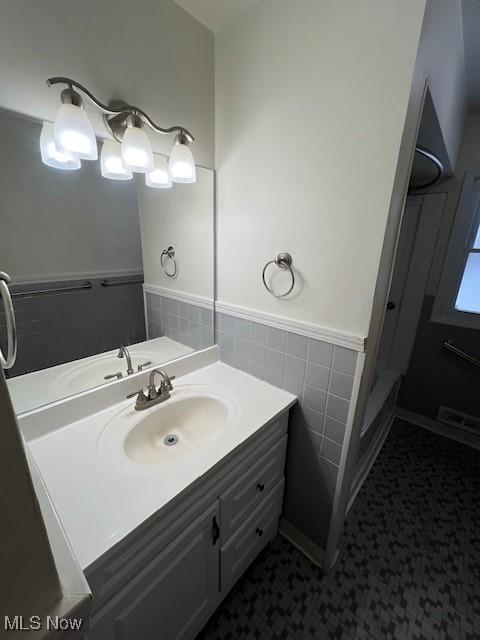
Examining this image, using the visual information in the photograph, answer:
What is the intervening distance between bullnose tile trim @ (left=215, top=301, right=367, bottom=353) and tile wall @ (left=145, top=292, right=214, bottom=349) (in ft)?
0.37

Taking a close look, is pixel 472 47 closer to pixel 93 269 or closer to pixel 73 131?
pixel 73 131

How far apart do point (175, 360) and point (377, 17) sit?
1406 mm

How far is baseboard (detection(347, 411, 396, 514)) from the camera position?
5.38ft

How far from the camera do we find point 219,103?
117cm

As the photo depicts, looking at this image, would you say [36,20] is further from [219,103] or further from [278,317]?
[278,317]

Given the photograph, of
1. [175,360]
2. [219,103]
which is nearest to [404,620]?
[175,360]

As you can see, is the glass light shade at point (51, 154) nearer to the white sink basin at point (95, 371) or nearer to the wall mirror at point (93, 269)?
the wall mirror at point (93, 269)

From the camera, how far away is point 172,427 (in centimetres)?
117

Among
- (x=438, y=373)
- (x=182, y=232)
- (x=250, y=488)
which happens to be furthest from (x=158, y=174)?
(x=438, y=373)

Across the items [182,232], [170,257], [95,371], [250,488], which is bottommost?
[250,488]

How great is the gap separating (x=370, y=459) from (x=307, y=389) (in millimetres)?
1176

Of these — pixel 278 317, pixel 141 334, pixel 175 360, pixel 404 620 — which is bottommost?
pixel 404 620

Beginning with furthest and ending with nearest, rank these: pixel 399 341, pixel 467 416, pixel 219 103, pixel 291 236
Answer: pixel 399 341, pixel 467 416, pixel 219 103, pixel 291 236

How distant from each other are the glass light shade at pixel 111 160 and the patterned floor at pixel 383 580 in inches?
72.7
